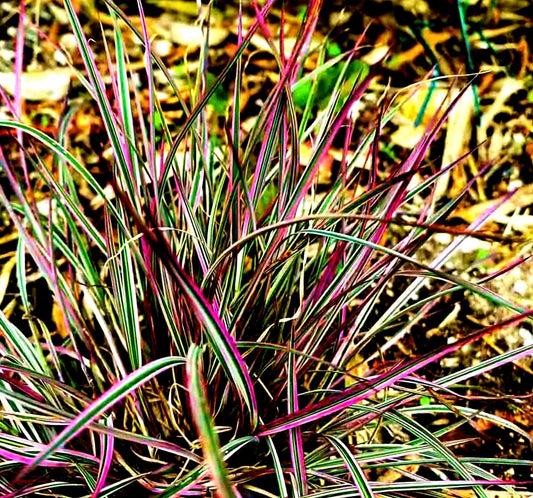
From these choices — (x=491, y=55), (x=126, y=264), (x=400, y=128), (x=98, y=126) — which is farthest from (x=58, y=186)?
(x=491, y=55)

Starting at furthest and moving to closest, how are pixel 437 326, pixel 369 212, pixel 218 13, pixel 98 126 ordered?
pixel 218 13 → pixel 98 126 → pixel 437 326 → pixel 369 212

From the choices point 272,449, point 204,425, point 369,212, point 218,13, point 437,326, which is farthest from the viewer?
point 218,13

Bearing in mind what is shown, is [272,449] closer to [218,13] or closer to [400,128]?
[400,128]

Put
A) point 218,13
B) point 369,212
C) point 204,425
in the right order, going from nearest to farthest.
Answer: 1. point 204,425
2. point 369,212
3. point 218,13

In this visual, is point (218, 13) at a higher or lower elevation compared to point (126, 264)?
higher

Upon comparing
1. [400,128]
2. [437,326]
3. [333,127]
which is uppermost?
[333,127]

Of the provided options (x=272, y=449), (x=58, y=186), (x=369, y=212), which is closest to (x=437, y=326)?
(x=369, y=212)

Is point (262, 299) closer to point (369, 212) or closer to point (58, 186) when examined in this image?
point (369, 212)

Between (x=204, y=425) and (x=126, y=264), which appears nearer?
(x=204, y=425)

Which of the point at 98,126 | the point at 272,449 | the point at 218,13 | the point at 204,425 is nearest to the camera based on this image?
the point at 204,425
